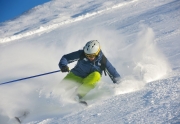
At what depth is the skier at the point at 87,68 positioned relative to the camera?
4238mm

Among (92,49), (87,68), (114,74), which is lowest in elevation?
(114,74)

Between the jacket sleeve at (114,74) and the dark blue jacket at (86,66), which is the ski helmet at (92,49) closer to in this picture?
the dark blue jacket at (86,66)

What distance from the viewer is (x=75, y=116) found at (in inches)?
129

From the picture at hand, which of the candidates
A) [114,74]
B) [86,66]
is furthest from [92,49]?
[114,74]

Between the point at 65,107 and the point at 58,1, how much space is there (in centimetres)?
6306

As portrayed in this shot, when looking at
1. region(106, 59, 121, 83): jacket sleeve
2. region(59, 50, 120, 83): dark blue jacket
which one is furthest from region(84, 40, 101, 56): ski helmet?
region(106, 59, 121, 83): jacket sleeve

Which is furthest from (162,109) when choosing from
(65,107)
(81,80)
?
(81,80)

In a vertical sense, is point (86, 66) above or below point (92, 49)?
below

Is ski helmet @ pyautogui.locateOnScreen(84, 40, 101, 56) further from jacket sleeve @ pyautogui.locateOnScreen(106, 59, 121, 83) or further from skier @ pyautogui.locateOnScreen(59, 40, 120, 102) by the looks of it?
jacket sleeve @ pyautogui.locateOnScreen(106, 59, 121, 83)

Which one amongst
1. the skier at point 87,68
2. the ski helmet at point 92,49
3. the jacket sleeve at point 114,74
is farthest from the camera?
the jacket sleeve at point 114,74

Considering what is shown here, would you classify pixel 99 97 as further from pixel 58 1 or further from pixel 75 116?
pixel 58 1

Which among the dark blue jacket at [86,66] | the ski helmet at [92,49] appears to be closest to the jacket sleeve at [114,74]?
the dark blue jacket at [86,66]

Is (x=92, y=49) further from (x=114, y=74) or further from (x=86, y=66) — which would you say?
(x=114, y=74)

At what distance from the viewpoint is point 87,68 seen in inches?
183
